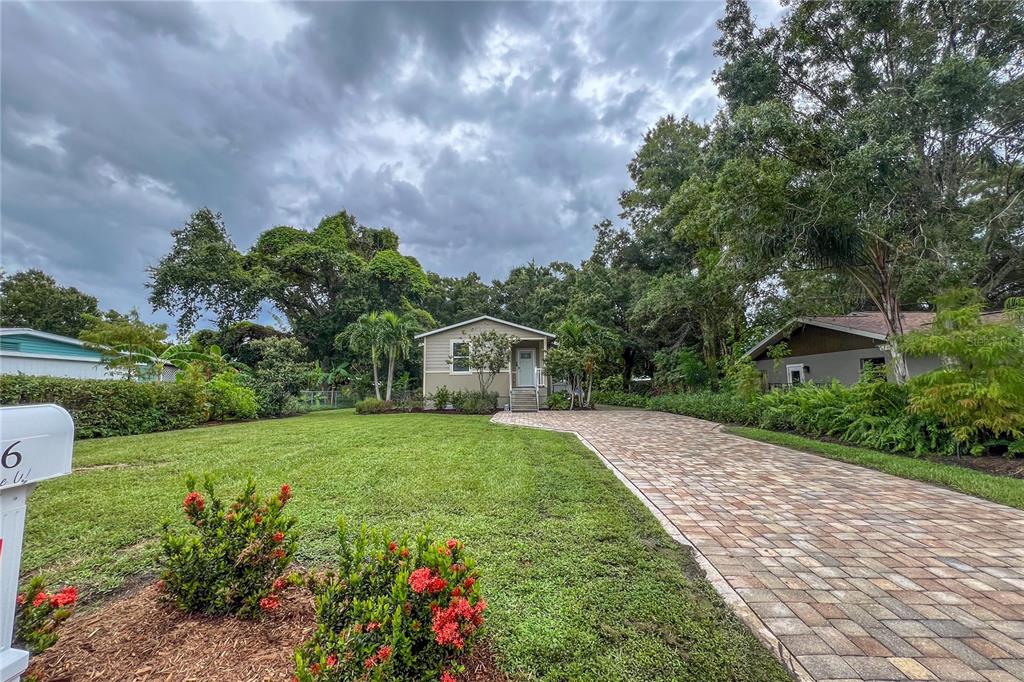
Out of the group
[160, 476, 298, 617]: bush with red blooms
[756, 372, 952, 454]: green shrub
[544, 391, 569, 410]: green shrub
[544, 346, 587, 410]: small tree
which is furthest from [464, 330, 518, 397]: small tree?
[160, 476, 298, 617]: bush with red blooms

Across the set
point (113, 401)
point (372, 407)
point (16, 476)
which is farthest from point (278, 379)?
point (16, 476)

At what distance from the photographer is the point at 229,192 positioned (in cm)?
1388

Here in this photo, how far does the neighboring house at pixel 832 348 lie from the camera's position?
1219 cm

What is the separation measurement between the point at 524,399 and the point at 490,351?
288cm

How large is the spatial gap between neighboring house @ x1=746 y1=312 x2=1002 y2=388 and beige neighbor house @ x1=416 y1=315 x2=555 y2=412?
8650 millimetres

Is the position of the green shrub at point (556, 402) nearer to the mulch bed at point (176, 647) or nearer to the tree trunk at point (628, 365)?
the tree trunk at point (628, 365)

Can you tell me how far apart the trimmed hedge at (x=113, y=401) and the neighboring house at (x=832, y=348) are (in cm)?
1672

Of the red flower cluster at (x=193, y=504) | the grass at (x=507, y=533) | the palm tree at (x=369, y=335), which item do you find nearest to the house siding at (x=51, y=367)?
the palm tree at (x=369, y=335)

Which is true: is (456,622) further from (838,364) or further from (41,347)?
(41,347)

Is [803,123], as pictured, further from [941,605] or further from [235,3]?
[235,3]

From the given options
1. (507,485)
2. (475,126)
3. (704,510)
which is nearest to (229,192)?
→ (475,126)

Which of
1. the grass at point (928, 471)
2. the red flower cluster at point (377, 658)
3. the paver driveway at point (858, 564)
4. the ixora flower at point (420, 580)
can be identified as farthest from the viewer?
the grass at point (928, 471)

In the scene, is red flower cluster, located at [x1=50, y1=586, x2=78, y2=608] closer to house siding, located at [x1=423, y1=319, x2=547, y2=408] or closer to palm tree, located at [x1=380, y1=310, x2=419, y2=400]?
house siding, located at [x1=423, y1=319, x2=547, y2=408]

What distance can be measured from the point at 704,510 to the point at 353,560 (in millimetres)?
3662
